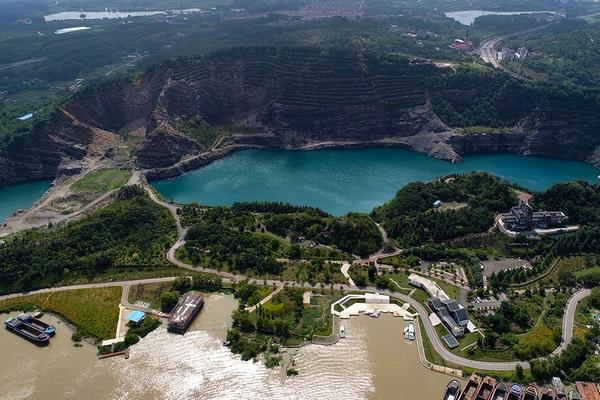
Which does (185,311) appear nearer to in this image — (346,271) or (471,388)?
(346,271)

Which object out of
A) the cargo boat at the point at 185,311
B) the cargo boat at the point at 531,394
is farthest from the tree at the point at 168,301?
the cargo boat at the point at 531,394

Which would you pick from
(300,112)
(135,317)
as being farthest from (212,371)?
(300,112)

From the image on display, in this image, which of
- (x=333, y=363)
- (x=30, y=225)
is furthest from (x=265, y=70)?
(x=333, y=363)

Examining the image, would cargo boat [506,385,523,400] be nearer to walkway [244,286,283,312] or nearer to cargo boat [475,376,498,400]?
cargo boat [475,376,498,400]

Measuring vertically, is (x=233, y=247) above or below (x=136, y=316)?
above

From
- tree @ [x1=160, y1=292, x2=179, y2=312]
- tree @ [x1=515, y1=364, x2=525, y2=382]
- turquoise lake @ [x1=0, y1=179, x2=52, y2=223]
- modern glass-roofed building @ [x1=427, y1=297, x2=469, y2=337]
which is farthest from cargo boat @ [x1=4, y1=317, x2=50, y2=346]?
tree @ [x1=515, y1=364, x2=525, y2=382]
